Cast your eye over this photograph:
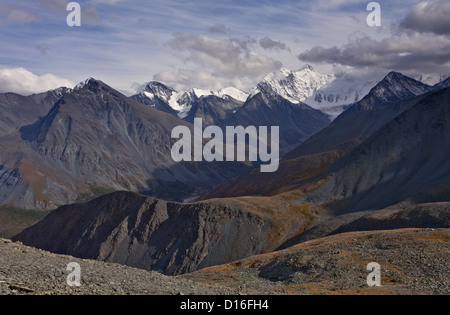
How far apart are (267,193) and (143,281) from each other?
130618 millimetres

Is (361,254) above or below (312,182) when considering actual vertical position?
below

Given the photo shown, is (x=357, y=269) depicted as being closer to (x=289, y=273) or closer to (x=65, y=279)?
(x=289, y=273)

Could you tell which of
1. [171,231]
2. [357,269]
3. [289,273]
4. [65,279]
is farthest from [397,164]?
[65,279]

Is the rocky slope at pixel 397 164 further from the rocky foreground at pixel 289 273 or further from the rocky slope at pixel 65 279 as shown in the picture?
the rocky slope at pixel 65 279

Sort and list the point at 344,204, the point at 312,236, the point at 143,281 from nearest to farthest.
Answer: the point at 143,281
the point at 312,236
the point at 344,204

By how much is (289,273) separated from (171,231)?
61.2 m

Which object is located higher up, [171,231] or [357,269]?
[357,269]

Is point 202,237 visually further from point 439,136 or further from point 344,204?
point 439,136

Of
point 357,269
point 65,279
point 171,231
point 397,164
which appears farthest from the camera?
point 397,164

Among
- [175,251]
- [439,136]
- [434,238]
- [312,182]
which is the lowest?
[175,251]

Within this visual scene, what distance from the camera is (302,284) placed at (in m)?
39.2

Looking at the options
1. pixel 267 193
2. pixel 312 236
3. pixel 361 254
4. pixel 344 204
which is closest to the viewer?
pixel 361 254

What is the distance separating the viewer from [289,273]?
→ 45812 mm
